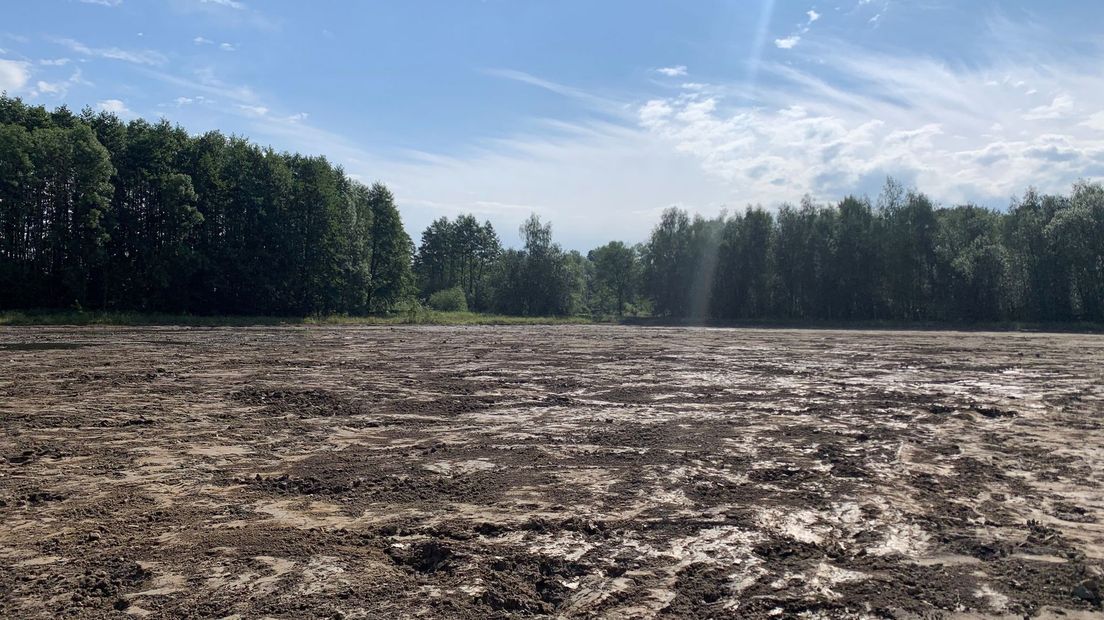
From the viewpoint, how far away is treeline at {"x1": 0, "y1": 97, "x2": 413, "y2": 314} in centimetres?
3631

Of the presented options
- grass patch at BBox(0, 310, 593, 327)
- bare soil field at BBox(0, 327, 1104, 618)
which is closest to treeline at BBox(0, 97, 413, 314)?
grass patch at BBox(0, 310, 593, 327)

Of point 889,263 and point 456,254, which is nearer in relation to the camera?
point 889,263

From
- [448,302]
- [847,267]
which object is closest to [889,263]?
A: [847,267]

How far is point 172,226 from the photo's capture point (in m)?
40.8

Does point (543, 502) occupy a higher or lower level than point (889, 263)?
lower

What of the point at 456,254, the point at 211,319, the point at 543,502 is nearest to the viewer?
the point at 543,502

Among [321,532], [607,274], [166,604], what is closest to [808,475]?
[321,532]

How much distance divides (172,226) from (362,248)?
1378 cm

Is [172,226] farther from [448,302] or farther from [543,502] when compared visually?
[543,502]

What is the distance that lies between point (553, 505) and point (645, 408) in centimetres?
541

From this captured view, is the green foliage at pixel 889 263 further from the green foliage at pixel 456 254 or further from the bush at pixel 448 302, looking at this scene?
the green foliage at pixel 456 254

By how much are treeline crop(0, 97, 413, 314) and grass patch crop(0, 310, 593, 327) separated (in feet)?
8.52

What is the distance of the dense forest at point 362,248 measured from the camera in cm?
3691

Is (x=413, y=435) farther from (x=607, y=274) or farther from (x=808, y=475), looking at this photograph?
(x=607, y=274)
